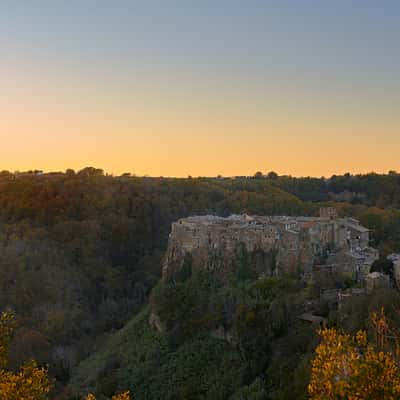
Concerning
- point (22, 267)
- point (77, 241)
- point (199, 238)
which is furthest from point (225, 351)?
point (77, 241)

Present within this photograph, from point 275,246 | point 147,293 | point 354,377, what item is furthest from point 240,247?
point 354,377

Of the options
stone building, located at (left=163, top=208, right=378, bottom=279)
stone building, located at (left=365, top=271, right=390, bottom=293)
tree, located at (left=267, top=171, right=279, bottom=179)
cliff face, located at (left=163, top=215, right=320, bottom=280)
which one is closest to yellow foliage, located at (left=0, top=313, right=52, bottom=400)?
stone building, located at (left=365, top=271, right=390, bottom=293)

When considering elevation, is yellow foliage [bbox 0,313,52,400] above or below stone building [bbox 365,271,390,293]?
below

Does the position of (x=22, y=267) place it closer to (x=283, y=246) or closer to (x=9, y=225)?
(x=9, y=225)

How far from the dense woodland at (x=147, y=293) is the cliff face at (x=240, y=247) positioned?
99 cm

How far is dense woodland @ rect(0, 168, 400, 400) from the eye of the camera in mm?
23281

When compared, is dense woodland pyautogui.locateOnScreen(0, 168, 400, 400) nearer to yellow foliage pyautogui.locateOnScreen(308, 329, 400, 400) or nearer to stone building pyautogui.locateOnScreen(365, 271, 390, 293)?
stone building pyautogui.locateOnScreen(365, 271, 390, 293)

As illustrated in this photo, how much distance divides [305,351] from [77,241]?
33.6m

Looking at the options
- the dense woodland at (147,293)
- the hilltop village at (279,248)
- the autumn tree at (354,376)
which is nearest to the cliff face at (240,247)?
the hilltop village at (279,248)

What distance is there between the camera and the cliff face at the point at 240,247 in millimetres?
28781

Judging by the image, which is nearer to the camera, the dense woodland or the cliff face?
the dense woodland

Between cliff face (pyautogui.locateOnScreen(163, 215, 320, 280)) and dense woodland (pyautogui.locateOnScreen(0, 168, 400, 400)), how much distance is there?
988mm

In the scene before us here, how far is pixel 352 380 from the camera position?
814cm

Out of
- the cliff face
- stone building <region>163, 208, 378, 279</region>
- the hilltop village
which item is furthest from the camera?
the cliff face
